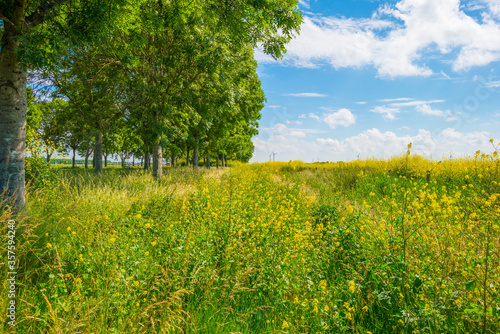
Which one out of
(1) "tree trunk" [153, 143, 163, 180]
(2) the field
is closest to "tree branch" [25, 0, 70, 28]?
(2) the field

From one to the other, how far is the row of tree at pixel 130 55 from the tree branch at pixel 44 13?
0.05 ft

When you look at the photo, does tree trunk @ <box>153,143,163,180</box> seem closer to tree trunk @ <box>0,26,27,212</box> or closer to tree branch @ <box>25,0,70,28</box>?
tree trunk @ <box>0,26,27,212</box>

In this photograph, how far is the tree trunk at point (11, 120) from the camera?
4.12 meters

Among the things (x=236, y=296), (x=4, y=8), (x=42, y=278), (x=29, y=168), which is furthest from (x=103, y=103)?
(x=236, y=296)

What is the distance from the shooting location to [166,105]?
→ 8875mm

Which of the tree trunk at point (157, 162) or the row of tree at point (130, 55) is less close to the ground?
the row of tree at point (130, 55)

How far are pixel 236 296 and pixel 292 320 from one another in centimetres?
75

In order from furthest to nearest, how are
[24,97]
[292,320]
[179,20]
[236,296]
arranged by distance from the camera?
[179,20] < [24,97] < [236,296] < [292,320]

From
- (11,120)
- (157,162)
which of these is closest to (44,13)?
(11,120)

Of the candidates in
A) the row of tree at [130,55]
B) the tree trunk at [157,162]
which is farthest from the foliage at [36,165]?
the tree trunk at [157,162]

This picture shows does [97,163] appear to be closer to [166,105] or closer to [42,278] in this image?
[166,105]

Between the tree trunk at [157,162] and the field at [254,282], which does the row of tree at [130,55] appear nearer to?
the tree trunk at [157,162]

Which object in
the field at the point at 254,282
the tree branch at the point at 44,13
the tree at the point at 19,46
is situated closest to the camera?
the field at the point at 254,282

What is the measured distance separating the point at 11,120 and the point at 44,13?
6.36ft
